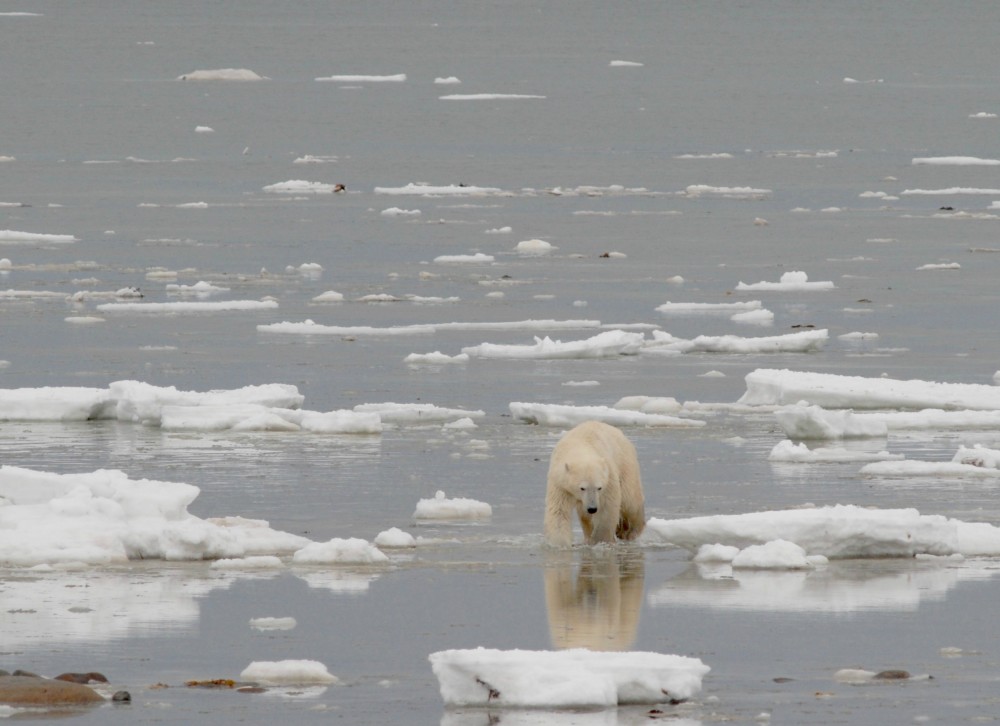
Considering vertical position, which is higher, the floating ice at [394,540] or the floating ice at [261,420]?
the floating ice at [261,420]

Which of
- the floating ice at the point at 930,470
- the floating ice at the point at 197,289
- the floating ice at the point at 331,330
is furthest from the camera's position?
the floating ice at the point at 197,289

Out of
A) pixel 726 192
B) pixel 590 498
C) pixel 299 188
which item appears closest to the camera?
pixel 590 498

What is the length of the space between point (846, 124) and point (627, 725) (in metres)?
42.9

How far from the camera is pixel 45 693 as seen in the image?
249 inches

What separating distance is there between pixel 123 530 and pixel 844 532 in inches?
116

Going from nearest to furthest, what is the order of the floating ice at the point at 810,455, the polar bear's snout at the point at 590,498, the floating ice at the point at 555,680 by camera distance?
the floating ice at the point at 555,680, the polar bear's snout at the point at 590,498, the floating ice at the point at 810,455

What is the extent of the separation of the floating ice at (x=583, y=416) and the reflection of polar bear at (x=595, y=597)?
11.5 feet

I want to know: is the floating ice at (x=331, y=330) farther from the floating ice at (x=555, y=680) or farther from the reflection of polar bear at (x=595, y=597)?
the floating ice at (x=555, y=680)

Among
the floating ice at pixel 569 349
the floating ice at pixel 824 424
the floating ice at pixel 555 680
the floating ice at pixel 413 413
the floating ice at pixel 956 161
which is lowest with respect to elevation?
the floating ice at pixel 555 680

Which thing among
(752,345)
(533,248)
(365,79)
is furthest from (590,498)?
(365,79)

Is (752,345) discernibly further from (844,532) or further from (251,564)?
(251,564)

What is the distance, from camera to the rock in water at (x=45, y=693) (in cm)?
630

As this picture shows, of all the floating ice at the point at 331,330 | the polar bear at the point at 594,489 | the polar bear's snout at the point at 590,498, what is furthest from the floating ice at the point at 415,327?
the polar bear's snout at the point at 590,498

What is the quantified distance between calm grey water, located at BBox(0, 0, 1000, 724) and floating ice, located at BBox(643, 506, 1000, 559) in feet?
0.53
